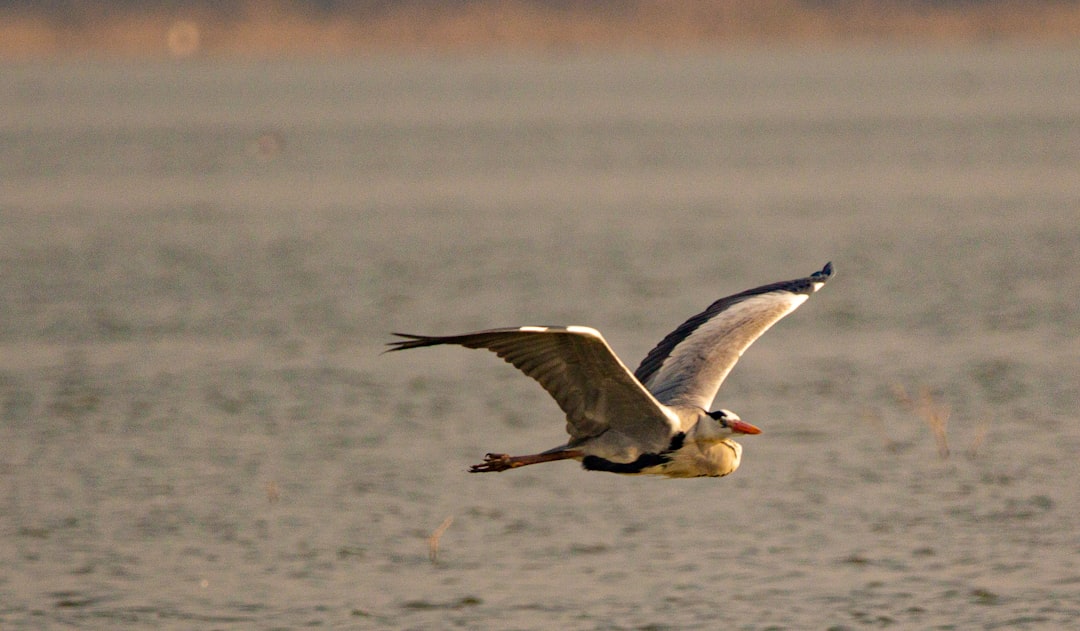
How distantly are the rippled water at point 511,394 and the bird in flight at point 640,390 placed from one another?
1316 mm

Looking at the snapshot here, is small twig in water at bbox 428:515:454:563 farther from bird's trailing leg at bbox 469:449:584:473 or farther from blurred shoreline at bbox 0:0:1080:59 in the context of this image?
blurred shoreline at bbox 0:0:1080:59

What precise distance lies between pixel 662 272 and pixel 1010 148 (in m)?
24.1

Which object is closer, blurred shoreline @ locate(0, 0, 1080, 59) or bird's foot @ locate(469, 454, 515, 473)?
bird's foot @ locate(469, 454, 515, 473)

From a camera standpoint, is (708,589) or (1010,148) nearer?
(708,589)

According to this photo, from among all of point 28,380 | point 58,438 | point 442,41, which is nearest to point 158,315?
point 28,380

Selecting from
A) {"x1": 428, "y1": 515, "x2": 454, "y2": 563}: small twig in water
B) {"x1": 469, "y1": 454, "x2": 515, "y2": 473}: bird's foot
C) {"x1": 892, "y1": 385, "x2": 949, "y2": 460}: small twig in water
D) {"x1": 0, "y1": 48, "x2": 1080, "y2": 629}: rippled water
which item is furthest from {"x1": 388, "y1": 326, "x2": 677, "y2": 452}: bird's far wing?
{"x1": 892, "y1": 385, "x2": 949, "y2": 460}: small twig in water

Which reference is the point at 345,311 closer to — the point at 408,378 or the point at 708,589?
the point at 408,378

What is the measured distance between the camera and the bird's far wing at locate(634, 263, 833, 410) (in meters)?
12.0

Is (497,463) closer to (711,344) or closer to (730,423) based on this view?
(730,423)

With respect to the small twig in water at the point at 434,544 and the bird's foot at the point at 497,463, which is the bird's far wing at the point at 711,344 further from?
the small twig in water at the point at 434,544

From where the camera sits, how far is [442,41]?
141250 millimetres

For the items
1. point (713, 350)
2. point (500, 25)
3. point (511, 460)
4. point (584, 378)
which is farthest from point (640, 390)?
point (500, 25)

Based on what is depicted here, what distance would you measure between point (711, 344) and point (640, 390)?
1.96 metres

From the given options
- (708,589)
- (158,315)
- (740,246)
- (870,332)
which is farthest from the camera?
(740,246)
